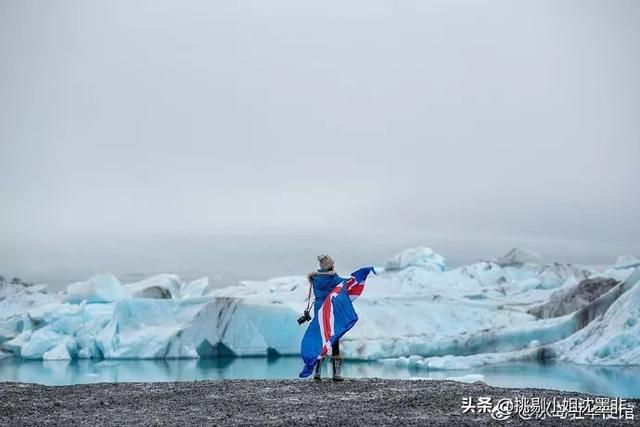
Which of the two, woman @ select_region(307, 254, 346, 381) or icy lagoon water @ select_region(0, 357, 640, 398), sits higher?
woman @ select_region(307, 254, 346, 381)

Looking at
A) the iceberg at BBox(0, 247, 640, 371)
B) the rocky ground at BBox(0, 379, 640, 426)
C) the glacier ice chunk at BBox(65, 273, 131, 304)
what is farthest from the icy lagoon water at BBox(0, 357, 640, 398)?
the rocky ground at BBox(0, 379, 640, 426)

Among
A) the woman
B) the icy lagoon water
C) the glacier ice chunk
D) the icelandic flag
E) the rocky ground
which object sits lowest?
the icy lagoon water

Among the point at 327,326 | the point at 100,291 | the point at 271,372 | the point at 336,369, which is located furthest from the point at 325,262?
the point at 100,291

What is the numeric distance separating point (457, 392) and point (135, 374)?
1599cm

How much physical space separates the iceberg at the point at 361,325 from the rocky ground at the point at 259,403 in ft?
43.3

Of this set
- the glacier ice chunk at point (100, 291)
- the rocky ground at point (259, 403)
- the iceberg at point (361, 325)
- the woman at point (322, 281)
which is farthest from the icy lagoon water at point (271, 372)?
the rocky ground at point (259, 403)

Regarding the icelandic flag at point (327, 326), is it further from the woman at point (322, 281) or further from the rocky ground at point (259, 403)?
the rocky ground at point (259, 403)

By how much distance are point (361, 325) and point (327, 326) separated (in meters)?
19.3

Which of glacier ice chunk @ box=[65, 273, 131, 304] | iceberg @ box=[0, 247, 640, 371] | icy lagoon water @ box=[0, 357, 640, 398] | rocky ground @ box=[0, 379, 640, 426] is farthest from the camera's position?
glacier ice chunk @ box=[65, 273, 131, 304]

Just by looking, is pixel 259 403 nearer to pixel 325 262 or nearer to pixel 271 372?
pixel 325 262

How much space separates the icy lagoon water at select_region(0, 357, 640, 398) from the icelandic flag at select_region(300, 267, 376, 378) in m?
7.24

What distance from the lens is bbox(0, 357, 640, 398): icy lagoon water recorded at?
1798 centimetres

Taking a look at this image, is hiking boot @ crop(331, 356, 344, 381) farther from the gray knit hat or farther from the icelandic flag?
the gray knit hat

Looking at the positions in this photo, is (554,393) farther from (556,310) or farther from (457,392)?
(556,310)
